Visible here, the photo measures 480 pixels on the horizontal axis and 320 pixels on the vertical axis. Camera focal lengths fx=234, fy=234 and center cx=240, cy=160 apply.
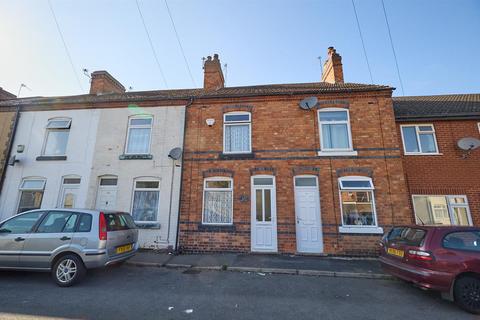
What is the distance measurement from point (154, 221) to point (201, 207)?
1.86 meters

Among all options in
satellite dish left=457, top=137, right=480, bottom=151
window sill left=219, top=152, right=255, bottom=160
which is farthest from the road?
satellite dish left=457, top=137, right=480, bottom=151

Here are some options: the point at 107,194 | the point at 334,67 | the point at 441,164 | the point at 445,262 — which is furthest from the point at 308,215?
the point at 334,67

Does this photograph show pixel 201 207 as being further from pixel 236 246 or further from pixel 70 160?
pixel 70 160

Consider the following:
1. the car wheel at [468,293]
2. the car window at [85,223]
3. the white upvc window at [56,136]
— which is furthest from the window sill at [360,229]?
the white upvc window at [56,136]

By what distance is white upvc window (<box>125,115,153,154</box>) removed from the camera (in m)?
9.73

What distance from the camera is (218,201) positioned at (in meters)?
8.77

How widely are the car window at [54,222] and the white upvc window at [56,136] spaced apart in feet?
18.0

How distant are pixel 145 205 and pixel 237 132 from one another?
4.59m

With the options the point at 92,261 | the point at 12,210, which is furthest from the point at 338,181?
the point at 12,210

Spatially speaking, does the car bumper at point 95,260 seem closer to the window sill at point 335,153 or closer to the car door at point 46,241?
the car door at point 46,241

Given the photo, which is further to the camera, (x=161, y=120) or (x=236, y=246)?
(x=161, y=120)

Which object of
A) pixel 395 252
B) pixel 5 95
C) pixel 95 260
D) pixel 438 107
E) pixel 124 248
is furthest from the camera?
pixel 5 95

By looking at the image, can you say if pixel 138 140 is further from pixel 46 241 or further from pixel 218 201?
pixel 46 241

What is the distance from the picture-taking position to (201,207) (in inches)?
343
